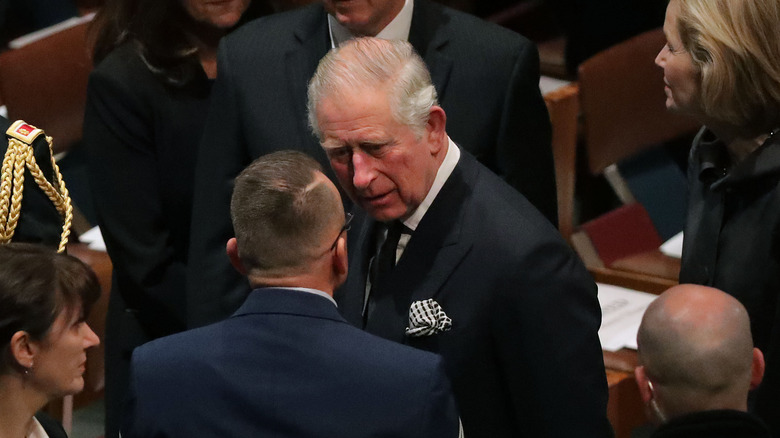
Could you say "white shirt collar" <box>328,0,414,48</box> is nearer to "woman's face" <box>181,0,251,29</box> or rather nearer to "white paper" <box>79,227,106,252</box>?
"woman's face" <box>181,0,251,29</box>

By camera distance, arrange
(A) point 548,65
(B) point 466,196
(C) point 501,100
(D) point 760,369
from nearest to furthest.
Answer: (D) point 760,369 < (B) point 466,196 < (C) point 501,100 < (A) point 548,65

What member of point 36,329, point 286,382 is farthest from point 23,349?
point 286,382

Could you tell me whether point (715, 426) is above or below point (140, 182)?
above

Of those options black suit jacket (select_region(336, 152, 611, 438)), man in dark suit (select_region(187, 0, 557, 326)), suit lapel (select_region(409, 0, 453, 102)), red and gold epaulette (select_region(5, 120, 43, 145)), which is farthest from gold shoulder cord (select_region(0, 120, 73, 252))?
suit lapel (select_region(409, 0, 453, 102))

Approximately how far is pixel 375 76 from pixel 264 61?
0.66 m

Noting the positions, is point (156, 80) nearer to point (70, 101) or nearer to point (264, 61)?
point (264, 61)

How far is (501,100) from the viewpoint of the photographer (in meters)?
2.78

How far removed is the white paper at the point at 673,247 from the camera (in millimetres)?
3982

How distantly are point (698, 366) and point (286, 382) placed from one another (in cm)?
64

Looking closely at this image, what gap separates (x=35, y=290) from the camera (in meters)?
2.14

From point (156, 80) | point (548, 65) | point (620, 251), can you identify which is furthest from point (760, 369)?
point (548, 65)

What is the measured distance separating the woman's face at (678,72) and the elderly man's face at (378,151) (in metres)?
0.58

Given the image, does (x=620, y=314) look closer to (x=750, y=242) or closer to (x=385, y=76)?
(x=750, y=242)

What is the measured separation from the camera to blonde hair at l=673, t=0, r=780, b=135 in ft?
8.03
